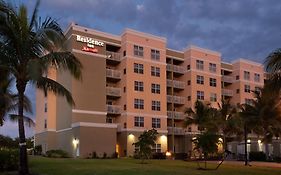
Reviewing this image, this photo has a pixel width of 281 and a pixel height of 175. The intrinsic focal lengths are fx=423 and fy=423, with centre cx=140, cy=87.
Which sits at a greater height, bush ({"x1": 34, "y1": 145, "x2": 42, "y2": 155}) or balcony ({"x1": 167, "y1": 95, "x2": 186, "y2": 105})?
balcony ({"x1": 167, "y1": 95, "x2": 186, "y2": 105})

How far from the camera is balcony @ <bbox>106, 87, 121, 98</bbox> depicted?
5816 centimetres

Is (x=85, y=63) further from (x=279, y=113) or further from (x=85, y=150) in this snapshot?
(x=279, y=113)

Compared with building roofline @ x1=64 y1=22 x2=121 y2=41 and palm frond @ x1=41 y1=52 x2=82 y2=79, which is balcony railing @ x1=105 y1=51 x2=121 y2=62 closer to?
building roofline @ x1=64 y1=22 x2=121 y2=41

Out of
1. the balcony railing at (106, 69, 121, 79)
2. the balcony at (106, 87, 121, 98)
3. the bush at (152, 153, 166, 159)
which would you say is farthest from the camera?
the balcony railing at (106, 69, 121, 79)

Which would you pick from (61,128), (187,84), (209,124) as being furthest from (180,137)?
(61,128)

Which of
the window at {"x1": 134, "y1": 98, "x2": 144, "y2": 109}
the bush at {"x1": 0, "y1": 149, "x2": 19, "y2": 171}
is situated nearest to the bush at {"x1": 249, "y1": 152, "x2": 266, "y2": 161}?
the window at {"x1": 134, "y1": 98, "x2": 144, "y2": 109}

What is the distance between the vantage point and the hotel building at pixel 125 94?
5409cm

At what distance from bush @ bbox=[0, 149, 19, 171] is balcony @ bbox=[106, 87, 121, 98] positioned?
32.1m

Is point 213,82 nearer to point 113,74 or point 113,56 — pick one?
point 113,74

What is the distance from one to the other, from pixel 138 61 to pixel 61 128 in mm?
14292

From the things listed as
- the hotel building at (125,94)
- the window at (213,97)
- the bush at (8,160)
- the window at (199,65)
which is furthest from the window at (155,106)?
the bush at (8,160)

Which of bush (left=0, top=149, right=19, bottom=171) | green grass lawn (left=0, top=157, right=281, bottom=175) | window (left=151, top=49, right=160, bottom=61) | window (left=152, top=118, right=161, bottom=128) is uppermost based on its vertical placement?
window (left=151, top=49, right=160, bottom=61)

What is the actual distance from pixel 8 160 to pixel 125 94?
3385 cm

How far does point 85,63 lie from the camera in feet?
181
